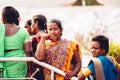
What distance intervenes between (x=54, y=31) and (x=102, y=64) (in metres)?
0.69

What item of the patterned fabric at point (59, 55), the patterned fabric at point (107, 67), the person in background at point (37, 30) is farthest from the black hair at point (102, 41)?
the person in background at point (37, 30)

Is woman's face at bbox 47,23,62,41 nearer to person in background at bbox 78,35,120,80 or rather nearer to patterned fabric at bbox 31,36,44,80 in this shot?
patterned fabric at bbox 31,36,44,80

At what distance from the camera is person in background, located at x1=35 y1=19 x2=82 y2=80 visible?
219 inches

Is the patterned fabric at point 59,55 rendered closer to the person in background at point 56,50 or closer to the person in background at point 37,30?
the person in background at point 56,50

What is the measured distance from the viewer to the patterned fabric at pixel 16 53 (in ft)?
18.6

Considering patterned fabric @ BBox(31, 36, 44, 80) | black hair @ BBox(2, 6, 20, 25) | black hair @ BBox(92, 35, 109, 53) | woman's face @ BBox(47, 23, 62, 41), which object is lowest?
patterned fabric @ BBox(31, 36, 44, 80)

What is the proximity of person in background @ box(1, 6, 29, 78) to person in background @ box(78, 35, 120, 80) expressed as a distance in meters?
0.76

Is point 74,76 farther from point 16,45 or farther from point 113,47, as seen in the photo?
point 113,47

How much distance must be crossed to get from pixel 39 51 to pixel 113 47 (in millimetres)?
4394

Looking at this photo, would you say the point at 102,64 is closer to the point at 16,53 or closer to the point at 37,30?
the point at 16,53

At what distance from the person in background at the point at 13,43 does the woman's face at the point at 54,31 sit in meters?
0.32

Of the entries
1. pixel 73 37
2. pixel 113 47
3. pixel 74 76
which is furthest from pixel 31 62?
pixel 73 37

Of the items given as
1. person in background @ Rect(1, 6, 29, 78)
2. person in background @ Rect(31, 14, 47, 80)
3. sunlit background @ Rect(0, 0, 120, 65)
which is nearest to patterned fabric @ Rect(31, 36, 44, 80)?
person in background @ Rect(31, 14, 47, 80)

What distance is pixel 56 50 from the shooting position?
5648 millimetres
